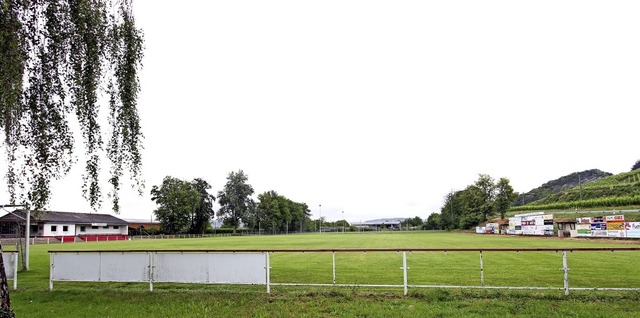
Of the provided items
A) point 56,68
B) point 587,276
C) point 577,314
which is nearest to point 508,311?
point 577,314

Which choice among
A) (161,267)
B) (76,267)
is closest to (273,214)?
(76,267)

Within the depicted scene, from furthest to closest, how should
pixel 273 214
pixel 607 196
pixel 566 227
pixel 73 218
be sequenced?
pixel 273 214 → pixel 607 196 → pixel 73 218 → pixel 566 227

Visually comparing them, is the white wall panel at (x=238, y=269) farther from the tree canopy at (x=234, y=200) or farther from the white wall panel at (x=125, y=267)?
the tree canopy at (x=234, y=200)

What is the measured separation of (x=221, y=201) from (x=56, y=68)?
11527cm

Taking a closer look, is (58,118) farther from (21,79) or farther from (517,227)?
(517,227)

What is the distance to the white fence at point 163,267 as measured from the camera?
1215 centimetres

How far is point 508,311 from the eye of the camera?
950 cm

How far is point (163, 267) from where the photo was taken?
41.9ft

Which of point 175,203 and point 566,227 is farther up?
point 175,203

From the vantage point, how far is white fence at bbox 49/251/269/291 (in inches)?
478

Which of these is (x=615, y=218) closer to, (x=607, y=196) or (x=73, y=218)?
(x=607, y=196)

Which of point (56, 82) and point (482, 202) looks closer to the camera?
point (56, 82)

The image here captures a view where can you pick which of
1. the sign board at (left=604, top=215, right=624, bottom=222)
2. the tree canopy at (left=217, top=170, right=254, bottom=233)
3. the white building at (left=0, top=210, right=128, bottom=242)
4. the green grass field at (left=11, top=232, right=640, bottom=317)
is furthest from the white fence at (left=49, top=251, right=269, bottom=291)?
the tree canopy at (left=217, top=170, right=254, bottom=233)

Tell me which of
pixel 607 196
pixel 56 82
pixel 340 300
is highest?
pixel 56 82
